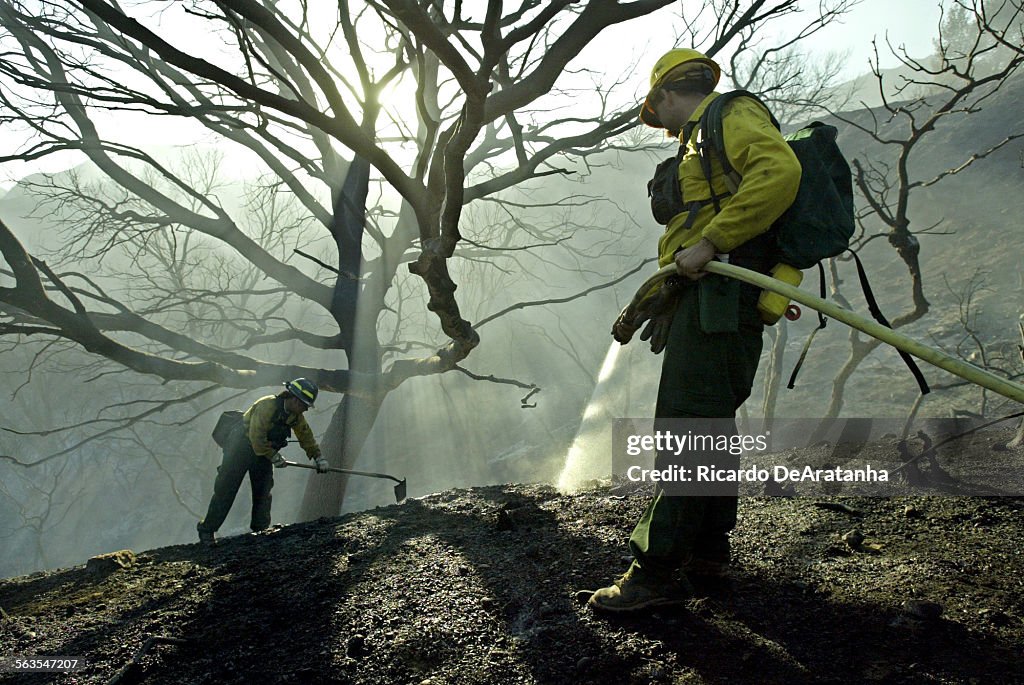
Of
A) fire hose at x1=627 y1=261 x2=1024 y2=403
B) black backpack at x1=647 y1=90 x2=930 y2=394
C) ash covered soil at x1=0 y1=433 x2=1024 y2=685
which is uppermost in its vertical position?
black backpack at x1=647 y1=90 x2=930 y2=394

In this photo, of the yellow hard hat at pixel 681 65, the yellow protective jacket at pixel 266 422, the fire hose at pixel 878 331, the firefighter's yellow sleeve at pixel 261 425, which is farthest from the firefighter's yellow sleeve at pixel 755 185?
the firefighter's yellow sleeve at pixel 261 425

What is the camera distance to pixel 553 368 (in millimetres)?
32406

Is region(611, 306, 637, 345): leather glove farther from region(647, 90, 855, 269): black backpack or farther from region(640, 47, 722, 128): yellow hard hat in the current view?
region(640, 47, 722, 128): yellow hard hat

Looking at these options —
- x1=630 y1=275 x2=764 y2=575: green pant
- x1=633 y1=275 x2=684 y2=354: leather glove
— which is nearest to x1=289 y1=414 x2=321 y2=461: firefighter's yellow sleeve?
x1=633 y1=275 x2=684 y2=354: leather glove

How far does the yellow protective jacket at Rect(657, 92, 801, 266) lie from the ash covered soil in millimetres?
1307

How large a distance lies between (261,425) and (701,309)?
569cm

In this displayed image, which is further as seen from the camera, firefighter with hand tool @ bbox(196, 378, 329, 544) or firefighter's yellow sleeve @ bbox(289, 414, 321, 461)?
firefighter's yellow sleeve @ bbox(289, 414, 321, 461)

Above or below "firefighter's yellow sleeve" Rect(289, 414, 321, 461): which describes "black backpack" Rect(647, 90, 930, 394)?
above

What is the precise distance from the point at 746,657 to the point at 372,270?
6.58 meters

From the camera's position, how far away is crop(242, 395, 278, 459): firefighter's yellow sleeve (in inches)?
254

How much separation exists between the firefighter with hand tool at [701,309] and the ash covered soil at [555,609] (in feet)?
0.49

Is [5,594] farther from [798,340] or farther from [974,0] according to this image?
[798,340]

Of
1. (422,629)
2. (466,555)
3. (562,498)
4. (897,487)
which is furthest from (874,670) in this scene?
(897,487)

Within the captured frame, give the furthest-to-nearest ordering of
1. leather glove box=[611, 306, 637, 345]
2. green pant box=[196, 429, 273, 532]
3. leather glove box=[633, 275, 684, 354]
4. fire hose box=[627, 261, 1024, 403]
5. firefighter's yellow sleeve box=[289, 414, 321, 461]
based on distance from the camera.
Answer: firefighter's yellow sleeve box=[289, 414, 321, 461]
green pant box=[196, 429, 273, 532]
leather glove box=[611, 306, 637, 345]
leather glove box=[633, 275, 684, 354]
fire hose box=[627, 261, 1024, 403]
